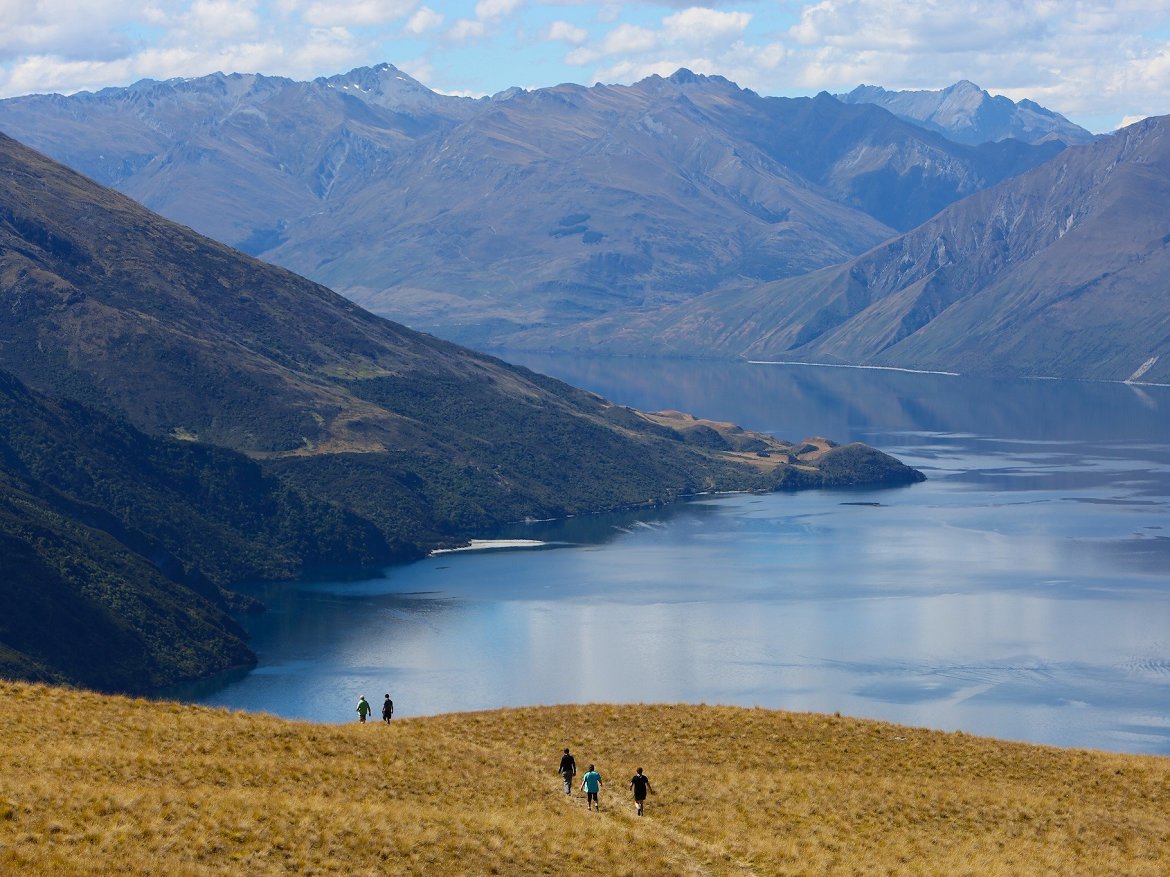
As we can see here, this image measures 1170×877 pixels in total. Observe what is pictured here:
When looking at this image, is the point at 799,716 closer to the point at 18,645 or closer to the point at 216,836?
the point at 216,836

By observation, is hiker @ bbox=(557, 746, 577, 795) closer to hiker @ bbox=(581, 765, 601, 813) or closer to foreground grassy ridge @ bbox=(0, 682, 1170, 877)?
foreground grassy ridge @ bbox=(0, 682, 1170, 877)

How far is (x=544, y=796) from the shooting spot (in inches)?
3073

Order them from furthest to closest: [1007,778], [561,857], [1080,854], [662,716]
A: 1. [662,716]
2. [1007,778]
3. [1080,854]
4. [561,857]

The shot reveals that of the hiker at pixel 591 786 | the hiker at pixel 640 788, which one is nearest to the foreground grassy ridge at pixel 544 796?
the hiker at pixel 591 786

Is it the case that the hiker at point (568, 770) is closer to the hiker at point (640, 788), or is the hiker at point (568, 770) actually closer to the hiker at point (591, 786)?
the hiker at point (591, 786)

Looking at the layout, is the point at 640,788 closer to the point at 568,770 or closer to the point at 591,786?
the point at 591,786

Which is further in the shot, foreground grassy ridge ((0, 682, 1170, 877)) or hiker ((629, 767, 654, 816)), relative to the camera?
hiker ((629, 767, 654, 816))

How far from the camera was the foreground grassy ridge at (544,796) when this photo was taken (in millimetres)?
62250

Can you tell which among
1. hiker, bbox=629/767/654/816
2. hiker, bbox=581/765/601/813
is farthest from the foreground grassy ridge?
hiker, bbox=629/767/654/816

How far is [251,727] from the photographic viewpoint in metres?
82.8

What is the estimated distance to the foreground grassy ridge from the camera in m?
62.2

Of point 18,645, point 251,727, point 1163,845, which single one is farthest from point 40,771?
point 18,645

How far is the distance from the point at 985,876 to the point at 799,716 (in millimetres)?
28022

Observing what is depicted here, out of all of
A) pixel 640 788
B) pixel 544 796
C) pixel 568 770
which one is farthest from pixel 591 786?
pixel 544 796
